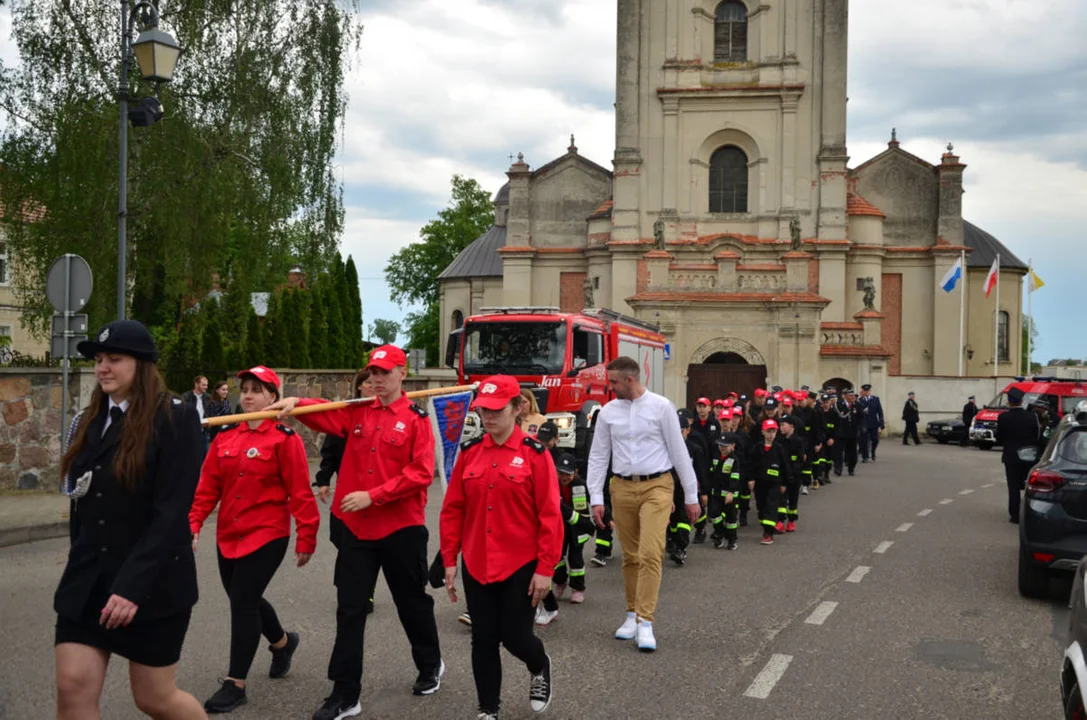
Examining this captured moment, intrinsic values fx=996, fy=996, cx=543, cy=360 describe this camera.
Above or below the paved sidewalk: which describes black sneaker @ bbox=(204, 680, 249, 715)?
above

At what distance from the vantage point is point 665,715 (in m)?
5.31

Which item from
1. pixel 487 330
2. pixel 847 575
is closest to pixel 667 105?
pixel 487 330

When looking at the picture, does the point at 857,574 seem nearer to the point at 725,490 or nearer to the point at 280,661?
the point at 725,490

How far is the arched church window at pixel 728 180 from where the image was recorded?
42594 mm

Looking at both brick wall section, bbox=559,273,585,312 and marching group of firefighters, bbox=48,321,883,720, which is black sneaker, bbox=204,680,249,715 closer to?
marching group of firefighters, bbox=48,321,883,720

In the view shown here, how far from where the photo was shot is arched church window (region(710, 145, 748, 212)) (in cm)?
4259

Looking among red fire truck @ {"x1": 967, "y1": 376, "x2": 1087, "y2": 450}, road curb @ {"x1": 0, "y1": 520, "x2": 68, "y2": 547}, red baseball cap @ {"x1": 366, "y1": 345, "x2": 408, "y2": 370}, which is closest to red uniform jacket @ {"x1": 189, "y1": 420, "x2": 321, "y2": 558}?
red baseball cap @ {"x1": 366, "y1": 345, "x2": 408, "y2": 370}

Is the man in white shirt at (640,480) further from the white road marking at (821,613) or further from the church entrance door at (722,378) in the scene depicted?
the church entrance door at (722,378)

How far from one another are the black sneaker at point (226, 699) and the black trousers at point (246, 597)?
6 centimetres

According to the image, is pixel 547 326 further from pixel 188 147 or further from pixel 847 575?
pixel 847 575

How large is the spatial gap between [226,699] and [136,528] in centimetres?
199

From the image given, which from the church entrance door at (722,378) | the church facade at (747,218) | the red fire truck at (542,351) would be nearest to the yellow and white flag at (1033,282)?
the church facade at (747,218)

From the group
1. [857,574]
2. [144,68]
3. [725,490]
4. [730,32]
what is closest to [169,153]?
[144,68]

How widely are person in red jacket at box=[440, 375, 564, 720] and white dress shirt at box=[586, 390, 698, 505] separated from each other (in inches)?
75.0
